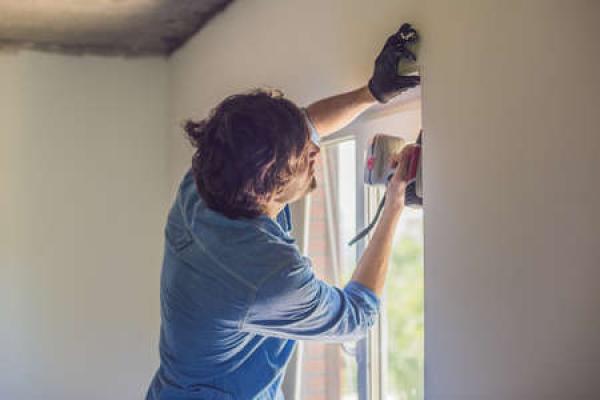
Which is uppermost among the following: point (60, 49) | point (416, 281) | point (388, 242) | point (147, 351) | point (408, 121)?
point (60, 49)

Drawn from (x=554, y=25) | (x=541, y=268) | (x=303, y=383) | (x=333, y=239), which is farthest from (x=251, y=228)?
(x=303, y=383)

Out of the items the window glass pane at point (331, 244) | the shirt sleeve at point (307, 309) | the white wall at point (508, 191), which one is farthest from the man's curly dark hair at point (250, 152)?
the window glass pane at point (331, 244)

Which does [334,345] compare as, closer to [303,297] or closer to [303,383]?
[303,383]

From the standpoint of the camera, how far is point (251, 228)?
131 centimetres

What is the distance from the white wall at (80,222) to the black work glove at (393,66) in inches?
80.2

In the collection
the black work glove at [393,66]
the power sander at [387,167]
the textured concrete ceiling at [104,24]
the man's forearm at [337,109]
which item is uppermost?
the textured concrete ceiling at [104,24]

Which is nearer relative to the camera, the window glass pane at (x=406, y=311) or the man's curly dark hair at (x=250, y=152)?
the man's curly dark hair at (x=250, y=152)

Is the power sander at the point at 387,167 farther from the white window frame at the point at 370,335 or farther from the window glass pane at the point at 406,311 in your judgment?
the white window frame at the point at 370,335

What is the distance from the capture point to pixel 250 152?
129cm

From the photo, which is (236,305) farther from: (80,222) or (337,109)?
(80,222)

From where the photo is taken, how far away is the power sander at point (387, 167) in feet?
4.87

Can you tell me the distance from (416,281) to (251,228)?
0.56 m

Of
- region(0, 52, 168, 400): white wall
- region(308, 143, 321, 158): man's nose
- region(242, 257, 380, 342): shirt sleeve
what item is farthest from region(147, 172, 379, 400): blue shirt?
region(0, 52, 168, 400): white wall

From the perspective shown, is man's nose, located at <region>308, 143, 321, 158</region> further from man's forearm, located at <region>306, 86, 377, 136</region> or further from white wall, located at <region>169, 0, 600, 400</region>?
white wall, located at <region>169, 0, 600, 400</region>
